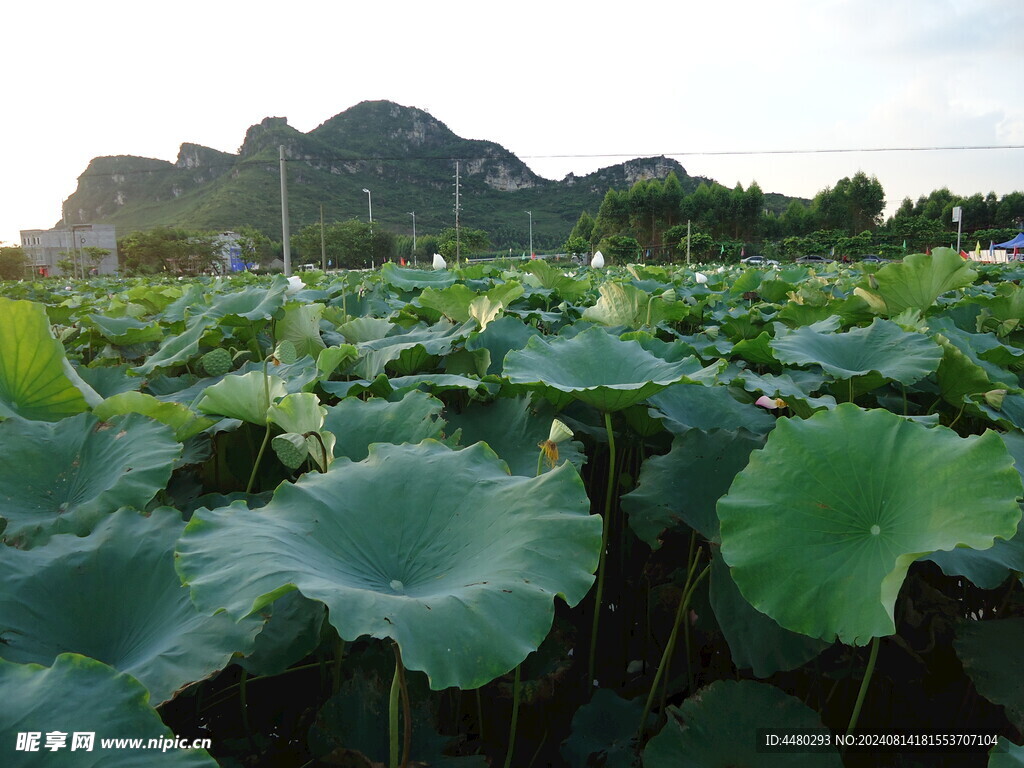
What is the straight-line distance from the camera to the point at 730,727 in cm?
69

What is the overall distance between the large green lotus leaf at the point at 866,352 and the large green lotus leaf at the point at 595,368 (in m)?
0.24

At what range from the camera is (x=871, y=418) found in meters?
0.64

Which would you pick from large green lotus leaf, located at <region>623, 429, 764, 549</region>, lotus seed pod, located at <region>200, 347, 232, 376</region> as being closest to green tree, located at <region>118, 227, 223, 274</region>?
lotus seed pod, located at <region>200, 347, 232, 376</region>

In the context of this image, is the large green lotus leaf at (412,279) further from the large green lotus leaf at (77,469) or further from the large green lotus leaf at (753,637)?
the large green lotus leaf at (753,637)

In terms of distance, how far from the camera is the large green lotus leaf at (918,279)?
1.53 metres

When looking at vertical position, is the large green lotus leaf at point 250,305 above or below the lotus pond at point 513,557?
above

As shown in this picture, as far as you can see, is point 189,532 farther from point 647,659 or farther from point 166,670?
point 647,659

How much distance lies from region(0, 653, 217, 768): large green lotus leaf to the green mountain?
2647 inches

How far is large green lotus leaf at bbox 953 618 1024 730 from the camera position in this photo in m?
0.66

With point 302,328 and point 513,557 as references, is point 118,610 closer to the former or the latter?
point 513,557

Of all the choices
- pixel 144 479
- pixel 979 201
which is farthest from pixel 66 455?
pixel 979 201

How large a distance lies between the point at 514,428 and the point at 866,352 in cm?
63

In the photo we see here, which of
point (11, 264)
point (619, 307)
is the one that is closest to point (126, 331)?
point (619, 307)

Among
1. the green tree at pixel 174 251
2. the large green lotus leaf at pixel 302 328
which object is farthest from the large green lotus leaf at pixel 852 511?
the green tree at pixel 174 251
